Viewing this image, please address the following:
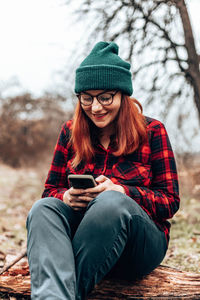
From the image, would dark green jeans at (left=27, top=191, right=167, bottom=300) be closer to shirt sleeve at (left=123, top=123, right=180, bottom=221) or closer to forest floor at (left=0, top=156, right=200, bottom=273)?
shirt sleeve at (left=123, top=123, right=180, bottom=221)

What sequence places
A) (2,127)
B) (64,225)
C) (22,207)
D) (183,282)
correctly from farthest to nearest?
(2,127), (22,207), (183,282), (64,225)

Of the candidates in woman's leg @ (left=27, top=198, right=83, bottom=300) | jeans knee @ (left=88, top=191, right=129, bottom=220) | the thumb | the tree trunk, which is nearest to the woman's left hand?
the thumb

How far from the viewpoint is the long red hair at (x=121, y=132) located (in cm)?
215

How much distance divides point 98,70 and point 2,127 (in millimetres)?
10777

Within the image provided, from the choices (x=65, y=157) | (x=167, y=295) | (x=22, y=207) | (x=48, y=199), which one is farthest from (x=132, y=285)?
(x=22, y=207)

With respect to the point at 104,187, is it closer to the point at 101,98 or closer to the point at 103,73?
the point at 101,98

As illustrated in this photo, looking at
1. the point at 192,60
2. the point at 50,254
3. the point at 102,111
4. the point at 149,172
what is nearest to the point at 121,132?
the point at 102,111

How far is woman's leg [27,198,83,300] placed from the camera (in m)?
1.55

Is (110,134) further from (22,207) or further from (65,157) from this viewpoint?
(22,207)

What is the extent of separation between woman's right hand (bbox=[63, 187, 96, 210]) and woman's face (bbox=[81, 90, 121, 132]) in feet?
1.56

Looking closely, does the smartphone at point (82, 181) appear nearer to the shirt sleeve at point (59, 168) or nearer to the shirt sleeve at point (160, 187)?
the shirt sleeve at point (160, 187)

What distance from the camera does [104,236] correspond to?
1.68 metres

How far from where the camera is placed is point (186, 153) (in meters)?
5.86

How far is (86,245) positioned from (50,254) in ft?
0.62
